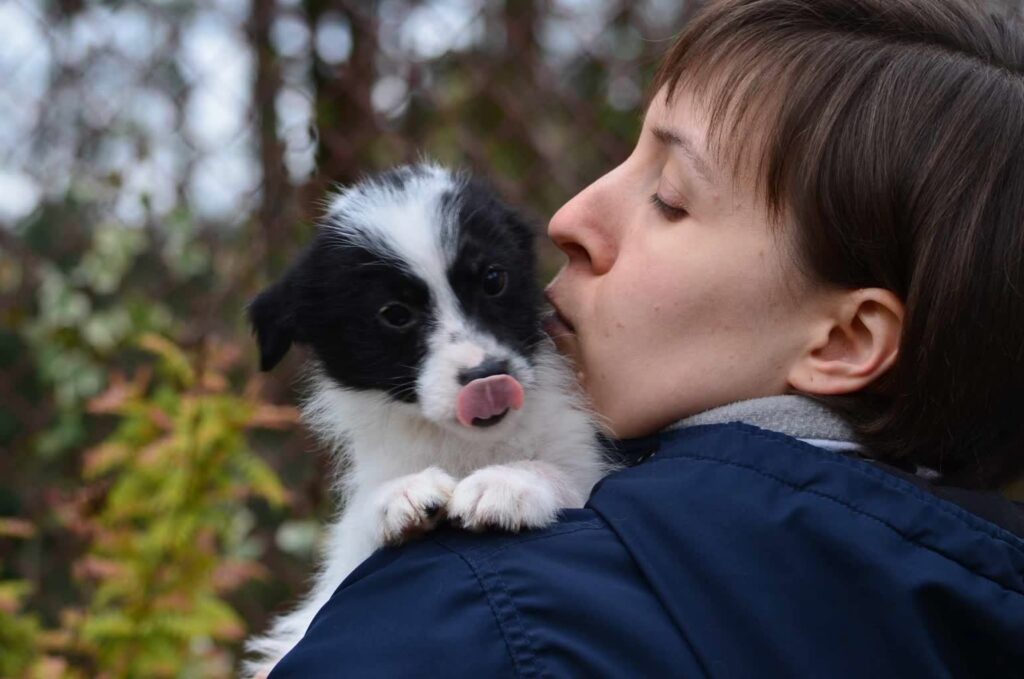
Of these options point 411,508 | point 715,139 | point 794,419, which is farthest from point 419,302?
point 794,419

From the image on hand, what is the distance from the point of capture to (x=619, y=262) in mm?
2072

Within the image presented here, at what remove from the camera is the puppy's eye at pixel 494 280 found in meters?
2.21

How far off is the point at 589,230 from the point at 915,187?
626 mm

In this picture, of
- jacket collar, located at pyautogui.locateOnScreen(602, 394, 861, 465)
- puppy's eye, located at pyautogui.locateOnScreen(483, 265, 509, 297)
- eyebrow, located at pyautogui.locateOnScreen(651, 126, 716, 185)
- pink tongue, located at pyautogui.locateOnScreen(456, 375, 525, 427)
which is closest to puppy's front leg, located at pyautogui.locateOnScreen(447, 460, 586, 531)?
pink tongue, located at pyautogui.locateOnScreen(456, 375, 525, 427)

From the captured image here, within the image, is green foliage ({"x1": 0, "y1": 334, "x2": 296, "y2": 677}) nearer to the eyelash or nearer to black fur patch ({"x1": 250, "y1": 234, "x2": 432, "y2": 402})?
black fur patch ({"x1": 250, "y1": 234, "x2": 432, "y2": 402})

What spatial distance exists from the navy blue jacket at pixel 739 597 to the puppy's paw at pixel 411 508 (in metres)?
0.15

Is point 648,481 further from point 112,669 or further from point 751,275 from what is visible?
point 112,669

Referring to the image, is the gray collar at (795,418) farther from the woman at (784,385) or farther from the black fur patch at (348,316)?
the black fur patch at (348,316)

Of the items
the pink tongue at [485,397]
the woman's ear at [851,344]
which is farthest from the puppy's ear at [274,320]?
the woman's ear at [851,344]

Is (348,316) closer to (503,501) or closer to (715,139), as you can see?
(503,501)

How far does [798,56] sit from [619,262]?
47 centimetres

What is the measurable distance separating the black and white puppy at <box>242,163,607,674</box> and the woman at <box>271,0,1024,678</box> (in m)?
0.12

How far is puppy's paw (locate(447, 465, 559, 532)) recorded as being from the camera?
1.72 m

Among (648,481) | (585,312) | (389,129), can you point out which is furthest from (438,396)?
(389,129)
